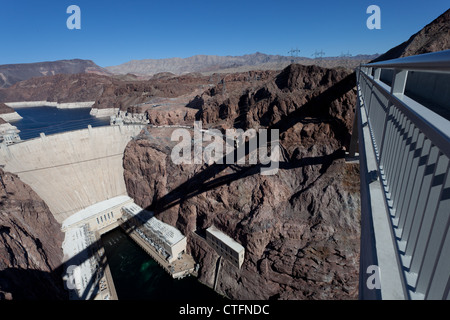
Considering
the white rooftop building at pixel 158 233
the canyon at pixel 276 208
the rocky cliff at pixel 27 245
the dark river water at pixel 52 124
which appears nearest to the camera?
the rocky cliff at pixel 27 245

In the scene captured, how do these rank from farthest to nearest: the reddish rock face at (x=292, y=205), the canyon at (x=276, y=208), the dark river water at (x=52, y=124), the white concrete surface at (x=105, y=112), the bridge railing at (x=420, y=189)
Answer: the white concrete surface at (x=105, y=112) → the dark river water at (x=52, y=124) → the reddish rock face at (x=292, y=205) → the canyon at (x=276, y=208) → the bridge railing at (x=420, y=189)

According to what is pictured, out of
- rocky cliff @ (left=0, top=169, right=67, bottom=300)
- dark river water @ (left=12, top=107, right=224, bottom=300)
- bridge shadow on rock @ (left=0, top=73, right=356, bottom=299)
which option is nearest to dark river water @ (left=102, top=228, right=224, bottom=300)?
dark river water @ (left=12, top=107, right=224, bottom=300)

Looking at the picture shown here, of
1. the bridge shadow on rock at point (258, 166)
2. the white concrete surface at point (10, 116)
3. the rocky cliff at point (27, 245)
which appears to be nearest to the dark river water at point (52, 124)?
the white concrete surface at point (10, 116)

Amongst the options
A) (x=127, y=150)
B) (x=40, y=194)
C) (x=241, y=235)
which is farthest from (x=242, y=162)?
(x=40, y=194)

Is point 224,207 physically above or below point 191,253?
above

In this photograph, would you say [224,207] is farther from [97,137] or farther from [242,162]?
[97,137]

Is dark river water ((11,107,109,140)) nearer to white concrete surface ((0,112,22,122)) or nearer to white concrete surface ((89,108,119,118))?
white concrete surface ((89,108,119,118))

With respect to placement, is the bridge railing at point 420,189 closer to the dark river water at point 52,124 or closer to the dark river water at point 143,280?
the dark river water at point 143,280
